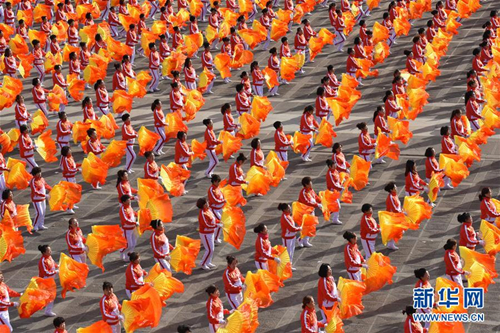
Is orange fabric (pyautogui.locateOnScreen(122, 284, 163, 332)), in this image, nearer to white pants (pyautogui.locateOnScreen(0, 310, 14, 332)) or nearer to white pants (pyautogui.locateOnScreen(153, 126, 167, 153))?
white pants (pyautogui.locateOnScreen(0, 310, 14, 332))

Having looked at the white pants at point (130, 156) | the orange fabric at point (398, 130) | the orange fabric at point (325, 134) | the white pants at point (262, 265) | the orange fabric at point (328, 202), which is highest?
the white pants at point (130, 156)

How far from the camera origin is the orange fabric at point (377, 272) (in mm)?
19078

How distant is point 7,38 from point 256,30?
861cm

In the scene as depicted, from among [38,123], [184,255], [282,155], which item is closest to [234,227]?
[184,255]

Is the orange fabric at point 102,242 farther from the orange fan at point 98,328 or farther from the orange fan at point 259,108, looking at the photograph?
the orange fan at point 259,108

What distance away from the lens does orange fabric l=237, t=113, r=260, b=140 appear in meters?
27.4

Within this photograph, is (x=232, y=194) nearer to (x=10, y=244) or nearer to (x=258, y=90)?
(x=10, y=244)

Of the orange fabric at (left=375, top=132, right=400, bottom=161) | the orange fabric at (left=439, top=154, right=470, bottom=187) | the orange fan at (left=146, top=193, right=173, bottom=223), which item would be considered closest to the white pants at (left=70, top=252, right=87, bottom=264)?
the orange fan at (left=146, top=193, right=173, bottom=223)

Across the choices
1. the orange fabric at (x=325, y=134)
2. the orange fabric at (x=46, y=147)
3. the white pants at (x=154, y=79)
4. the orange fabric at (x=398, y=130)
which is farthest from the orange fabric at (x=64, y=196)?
the white pants at (x=154, y=79)

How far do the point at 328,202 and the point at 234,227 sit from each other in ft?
7.49

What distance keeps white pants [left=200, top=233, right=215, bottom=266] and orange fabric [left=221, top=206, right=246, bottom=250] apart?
0.28 metres

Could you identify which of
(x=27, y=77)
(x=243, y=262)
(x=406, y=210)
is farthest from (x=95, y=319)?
(x=27, y=77)

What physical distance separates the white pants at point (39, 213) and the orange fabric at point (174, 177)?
8.73 ft

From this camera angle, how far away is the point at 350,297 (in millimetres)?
18312
